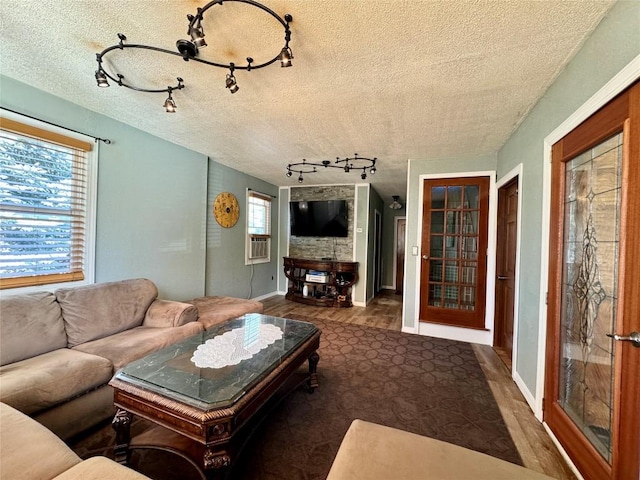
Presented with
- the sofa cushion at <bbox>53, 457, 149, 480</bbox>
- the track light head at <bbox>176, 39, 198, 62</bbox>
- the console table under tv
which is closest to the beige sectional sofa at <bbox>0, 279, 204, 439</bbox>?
the sofa cushion at <bbox>53, 457, 149, 480</bbox>

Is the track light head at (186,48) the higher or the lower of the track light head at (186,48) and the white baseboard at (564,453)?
the higher

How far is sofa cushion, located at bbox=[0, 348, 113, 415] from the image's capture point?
4.46ft

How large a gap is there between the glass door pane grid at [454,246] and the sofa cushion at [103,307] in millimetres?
3542

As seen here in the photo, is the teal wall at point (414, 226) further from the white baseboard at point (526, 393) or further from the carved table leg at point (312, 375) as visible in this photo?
the carved table leg at point (312, 375)

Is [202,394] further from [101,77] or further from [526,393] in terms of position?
[526,393]

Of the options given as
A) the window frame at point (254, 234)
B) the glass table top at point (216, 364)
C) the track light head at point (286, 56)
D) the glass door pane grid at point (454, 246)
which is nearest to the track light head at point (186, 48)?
the track light head at point (286, 56)

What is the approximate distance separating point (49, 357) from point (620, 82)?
3583mm

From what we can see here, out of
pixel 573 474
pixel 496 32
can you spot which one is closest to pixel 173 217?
pixel 496 32

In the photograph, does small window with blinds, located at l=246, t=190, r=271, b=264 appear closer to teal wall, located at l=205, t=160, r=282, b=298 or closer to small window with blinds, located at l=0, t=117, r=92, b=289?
teal wall, located at l=205, t=160, r=282, b=298

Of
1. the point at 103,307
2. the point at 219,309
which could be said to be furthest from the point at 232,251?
Answer: the point at 103,307

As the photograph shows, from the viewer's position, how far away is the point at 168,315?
2387mm

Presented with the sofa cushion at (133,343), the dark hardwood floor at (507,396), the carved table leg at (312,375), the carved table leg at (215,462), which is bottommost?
the dark hardwood floor at (507,396)

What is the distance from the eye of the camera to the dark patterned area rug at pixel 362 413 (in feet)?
4.67

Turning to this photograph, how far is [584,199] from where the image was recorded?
1462 millimetres
